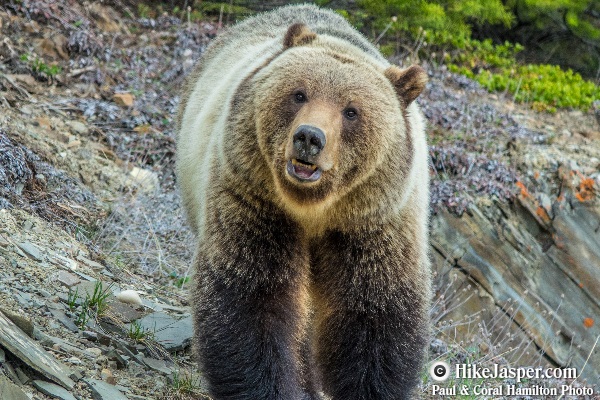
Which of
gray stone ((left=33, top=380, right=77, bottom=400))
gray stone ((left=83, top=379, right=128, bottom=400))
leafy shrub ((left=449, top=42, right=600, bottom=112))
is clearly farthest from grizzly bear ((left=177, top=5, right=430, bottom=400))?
leafy shrub ((left=449, top=42, right=600, bottom=112))

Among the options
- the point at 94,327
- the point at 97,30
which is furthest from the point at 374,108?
the point at 97,30

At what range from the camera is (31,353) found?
4535 mm

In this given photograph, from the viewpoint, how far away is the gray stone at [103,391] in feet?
15.7

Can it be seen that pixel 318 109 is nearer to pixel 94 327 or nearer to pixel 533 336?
pixel 94 327

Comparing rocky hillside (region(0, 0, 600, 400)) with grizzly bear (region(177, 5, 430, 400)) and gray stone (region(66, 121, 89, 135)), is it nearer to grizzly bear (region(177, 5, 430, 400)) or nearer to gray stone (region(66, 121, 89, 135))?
gray stone (region(66, 121, 89, 135))

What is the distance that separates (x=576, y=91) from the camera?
12125 mm

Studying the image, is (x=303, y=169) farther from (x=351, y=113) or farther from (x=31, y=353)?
(x=31, y=353)

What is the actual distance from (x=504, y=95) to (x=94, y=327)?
788cm

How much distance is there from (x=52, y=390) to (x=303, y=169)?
1.78 meters

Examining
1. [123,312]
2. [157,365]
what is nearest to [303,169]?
[157,365]

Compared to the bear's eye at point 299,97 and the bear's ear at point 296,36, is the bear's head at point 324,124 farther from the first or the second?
the bear's ear at point 296,36

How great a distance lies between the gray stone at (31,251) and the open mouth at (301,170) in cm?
238

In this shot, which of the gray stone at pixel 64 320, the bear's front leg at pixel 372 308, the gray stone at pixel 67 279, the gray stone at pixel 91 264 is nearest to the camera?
the bear's front leg at pixel 372 308

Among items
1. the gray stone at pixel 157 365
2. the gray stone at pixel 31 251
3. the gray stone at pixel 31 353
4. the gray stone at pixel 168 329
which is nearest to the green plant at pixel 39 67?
the gray stone at pixel 31 251
